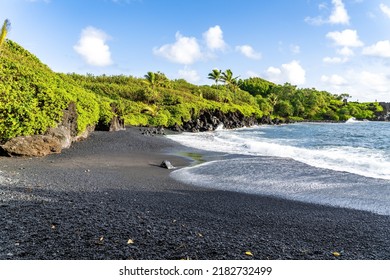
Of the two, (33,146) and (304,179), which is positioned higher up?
(33,146)

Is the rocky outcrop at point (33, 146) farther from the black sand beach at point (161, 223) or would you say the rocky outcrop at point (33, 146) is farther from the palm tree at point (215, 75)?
the palm tree at point (215, 75)

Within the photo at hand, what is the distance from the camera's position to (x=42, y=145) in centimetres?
1588

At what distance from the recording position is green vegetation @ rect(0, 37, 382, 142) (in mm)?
16562

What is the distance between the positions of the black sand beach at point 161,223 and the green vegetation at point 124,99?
5.99m

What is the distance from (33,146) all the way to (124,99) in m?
35.1

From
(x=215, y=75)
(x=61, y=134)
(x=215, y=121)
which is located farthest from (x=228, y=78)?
(x=61, y=134)

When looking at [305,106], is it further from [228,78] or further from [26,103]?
[26,103]

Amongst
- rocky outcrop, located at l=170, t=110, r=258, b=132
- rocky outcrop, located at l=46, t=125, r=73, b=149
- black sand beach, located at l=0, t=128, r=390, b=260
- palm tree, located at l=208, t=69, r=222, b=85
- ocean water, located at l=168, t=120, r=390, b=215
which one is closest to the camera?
black sand beach, located at l=0, t=128, r=390, b=260

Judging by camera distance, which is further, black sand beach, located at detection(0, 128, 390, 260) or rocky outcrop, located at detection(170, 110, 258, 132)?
rocky outcrop, located at detection(170, 110, 258, 132)

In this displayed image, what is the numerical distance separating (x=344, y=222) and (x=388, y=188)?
5509 mm

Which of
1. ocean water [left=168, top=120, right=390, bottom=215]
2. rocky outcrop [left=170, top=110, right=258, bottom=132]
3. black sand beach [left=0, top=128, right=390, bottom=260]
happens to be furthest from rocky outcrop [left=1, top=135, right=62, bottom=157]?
rocky outcrop [left=170, top=110, right=258, bottom=132]

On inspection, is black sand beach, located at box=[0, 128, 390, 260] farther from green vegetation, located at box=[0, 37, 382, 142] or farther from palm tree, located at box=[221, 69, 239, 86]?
palm tree, located at box=[221, 69, 239, 86]

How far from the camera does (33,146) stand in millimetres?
Result: 15375

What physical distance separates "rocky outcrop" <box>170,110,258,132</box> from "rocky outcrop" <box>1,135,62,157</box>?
85.6 feet
